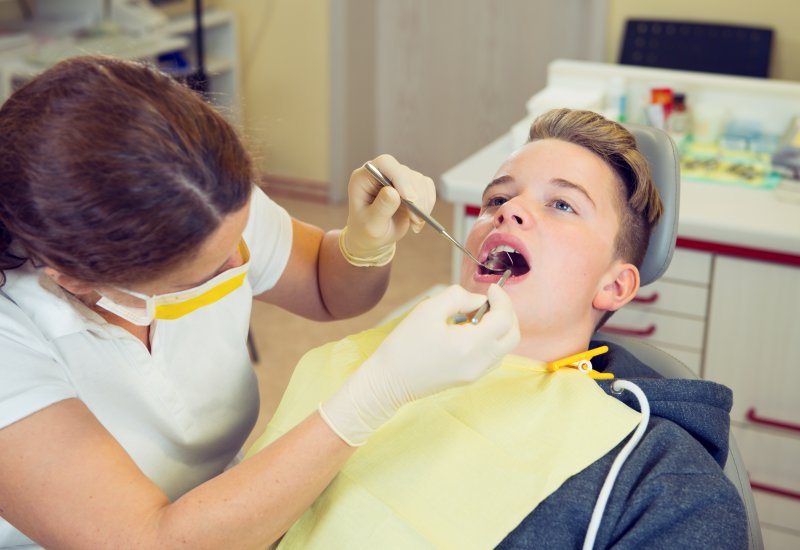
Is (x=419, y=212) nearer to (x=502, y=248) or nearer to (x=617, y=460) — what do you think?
(x=502, y=248)

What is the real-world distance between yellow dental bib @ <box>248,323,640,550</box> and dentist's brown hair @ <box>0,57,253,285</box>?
1.33 ft

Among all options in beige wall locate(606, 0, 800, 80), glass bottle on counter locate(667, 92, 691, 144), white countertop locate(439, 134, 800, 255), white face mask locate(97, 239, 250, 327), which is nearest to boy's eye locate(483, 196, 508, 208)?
white face mask locate(97, 239, 250, 327)

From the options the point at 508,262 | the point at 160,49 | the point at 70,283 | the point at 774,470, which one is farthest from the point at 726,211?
the point at 160,49

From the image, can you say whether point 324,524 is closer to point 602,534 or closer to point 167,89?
point 602,534

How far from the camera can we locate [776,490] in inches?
84.0

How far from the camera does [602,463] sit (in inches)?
49.0

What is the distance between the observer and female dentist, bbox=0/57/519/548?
100 centimetres

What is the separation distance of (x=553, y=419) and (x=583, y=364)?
143mm

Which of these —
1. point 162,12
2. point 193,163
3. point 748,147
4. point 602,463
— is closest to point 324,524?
point 602,463

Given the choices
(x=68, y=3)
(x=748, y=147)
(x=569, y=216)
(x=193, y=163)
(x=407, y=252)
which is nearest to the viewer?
(x=193, y=163)

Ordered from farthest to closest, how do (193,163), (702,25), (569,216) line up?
(702,25), (569,216), (193,163)

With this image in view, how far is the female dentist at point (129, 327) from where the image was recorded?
1.00m

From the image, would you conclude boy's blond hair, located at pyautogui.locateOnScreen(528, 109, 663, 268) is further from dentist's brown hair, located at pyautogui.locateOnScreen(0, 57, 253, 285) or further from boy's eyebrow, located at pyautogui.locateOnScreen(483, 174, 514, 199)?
dentist's brown hair, located at pyautogui.locateOnScreen(0, 57, 253, 285)

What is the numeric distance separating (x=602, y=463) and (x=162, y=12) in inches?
133
